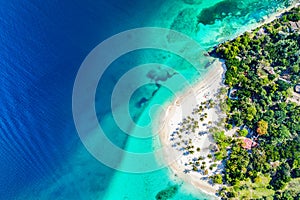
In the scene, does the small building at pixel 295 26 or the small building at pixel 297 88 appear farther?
the small building at pixel 295 26

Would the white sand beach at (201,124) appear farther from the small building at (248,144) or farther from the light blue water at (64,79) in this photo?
the small building at (248,144)

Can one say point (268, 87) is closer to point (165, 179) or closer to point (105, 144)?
point (165, 179)

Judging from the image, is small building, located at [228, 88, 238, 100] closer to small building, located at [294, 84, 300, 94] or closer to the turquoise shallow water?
the turquoise shallow water

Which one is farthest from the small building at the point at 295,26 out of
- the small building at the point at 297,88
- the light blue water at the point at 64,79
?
the small building at the point at 297,88

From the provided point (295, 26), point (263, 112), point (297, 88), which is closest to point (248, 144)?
point (263, 112)

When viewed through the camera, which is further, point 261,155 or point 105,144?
point 105,144

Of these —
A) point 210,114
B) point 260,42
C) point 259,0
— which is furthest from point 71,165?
point 259,0

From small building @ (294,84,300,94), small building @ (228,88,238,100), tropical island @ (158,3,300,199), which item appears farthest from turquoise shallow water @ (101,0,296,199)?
small building @ (294,84,300,94)
